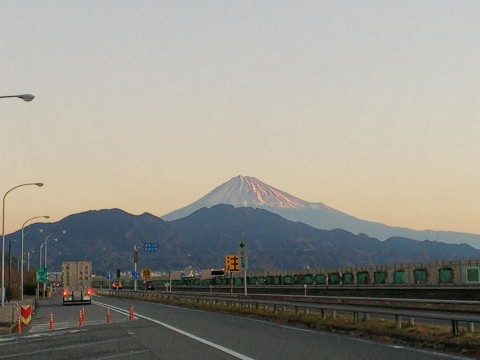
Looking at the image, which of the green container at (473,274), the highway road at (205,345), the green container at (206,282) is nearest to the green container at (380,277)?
the green container at (473,274)

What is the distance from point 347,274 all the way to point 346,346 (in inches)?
1991

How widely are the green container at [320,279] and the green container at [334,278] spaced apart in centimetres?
69

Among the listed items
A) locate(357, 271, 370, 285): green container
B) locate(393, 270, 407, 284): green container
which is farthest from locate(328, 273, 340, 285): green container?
locate(393, 270, 407, 284): green container

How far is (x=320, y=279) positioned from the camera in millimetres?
75625

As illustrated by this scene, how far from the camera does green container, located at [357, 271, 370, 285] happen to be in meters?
65.5

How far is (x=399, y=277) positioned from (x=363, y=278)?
22.1ft

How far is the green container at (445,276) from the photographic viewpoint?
51.6 m

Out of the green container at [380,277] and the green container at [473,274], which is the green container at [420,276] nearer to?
the green container at [380,277]

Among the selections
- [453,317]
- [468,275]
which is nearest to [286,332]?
[453,317]

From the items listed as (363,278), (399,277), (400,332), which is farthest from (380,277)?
(400,332)

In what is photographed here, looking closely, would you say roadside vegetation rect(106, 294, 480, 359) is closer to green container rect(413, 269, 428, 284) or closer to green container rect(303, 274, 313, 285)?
green container rect(413, 269, 428, 284)

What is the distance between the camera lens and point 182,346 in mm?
21141

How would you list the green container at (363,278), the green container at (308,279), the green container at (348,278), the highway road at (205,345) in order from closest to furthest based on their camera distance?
the highway road at (205,345), the green container at (363,278), the green container at (348,278), the green container at (308,279)

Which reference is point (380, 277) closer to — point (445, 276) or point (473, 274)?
point (445, 276)
